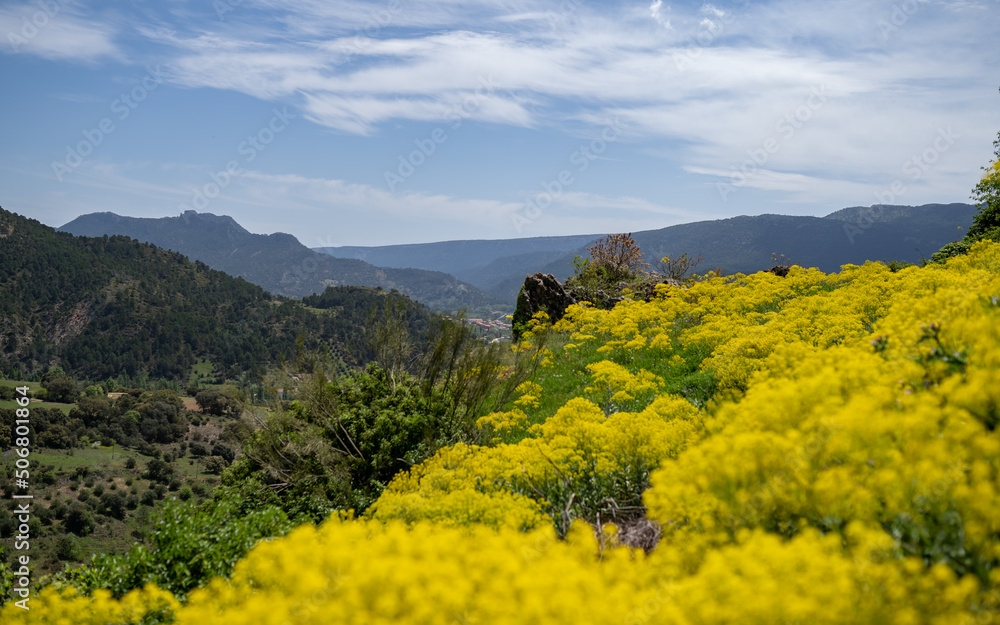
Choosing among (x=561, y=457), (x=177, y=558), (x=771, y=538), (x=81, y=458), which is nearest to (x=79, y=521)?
(x=81, y=458)

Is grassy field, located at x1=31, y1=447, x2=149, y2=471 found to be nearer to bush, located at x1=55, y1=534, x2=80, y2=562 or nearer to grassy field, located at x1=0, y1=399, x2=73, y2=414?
grassy field, located at x1=0, y1=399, x2=73, y2=414

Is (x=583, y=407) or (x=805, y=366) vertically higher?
(x=805, y=366)

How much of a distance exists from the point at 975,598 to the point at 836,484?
29.1 inches

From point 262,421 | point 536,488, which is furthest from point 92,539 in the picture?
point 536,488

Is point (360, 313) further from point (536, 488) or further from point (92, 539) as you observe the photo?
point (536, 488)

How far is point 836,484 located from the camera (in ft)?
9.89

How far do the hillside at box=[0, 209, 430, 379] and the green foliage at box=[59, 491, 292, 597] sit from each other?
349ft

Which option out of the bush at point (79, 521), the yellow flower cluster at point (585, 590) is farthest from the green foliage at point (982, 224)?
the bush at point (79, 521)

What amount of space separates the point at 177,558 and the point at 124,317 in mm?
147792

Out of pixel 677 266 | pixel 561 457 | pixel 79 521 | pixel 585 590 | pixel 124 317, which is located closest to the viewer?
pixel 585 590

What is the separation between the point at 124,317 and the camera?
12600 centimetres

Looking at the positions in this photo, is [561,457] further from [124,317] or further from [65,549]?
[124,317]

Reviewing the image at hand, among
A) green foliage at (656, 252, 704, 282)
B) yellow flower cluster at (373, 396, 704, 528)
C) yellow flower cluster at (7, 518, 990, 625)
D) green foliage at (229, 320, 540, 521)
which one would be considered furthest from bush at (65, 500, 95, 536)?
yellow flower cluster at (7, 518, 990, 625)

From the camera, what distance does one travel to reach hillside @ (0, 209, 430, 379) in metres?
120
